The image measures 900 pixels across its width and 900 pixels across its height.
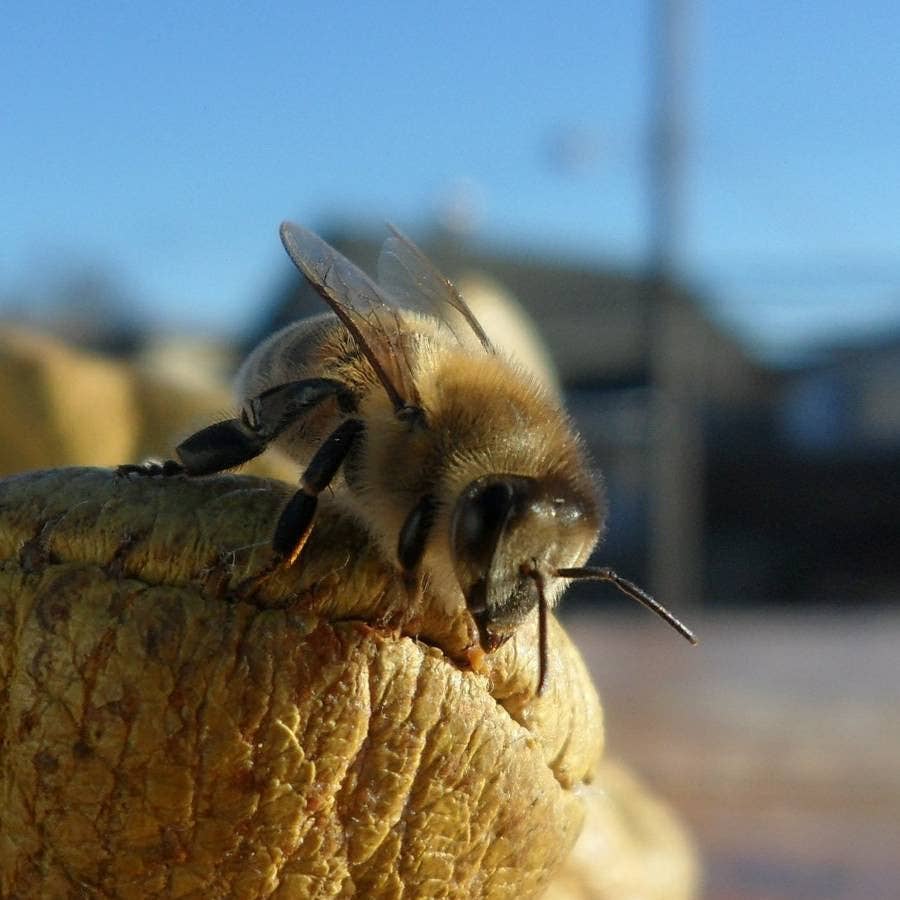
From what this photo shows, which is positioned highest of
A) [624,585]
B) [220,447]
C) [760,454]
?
[220,447]

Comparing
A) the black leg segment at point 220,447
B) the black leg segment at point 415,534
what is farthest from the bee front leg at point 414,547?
the black leg segment at point 220,447

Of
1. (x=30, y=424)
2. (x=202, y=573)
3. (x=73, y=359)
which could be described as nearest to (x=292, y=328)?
(x=202, y=573)

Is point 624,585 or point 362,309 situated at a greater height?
point 362,309

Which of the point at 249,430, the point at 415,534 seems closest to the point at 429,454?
the point at 415,534

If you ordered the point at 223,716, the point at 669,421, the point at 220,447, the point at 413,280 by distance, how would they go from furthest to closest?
1. the point at 669,421
2. the point at 413,280
3. the point at 220,447
4. the point at 223,716

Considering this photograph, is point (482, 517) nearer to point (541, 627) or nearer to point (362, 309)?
point (541, 627)

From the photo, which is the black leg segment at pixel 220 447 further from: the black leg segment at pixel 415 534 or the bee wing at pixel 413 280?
the bee wing at pixel 413 280

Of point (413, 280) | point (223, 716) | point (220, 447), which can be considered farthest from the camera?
point (413, 280)
